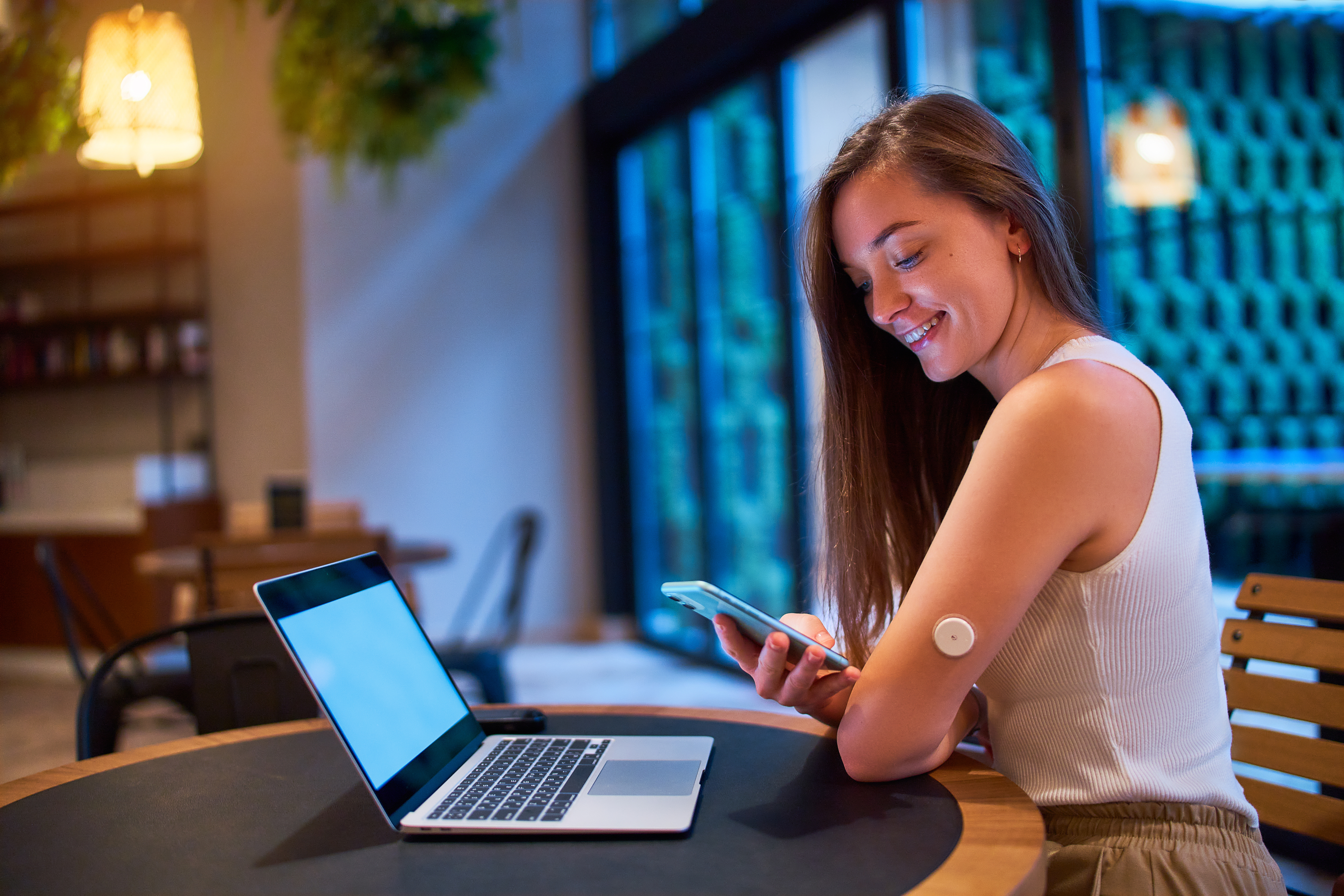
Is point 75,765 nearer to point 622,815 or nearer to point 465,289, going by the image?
point 622,815

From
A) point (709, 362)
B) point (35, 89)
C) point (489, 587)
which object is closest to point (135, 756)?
point (35, 89)

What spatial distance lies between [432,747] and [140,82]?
2.73m

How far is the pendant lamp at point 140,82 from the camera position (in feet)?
9.70

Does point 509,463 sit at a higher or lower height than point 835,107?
lower

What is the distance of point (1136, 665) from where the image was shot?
3.50ft

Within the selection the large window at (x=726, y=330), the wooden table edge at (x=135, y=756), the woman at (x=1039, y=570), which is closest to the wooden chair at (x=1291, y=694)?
the woman at (x=1039, y=570)

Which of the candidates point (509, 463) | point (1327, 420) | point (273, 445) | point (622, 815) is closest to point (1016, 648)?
point (622, 815)

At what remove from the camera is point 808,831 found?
0.93 m

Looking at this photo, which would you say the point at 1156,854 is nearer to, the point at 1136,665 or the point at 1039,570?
the point at 1136,665

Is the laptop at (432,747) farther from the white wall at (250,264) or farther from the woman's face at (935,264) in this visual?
the white wall at (250,264)

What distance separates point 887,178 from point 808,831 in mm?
716

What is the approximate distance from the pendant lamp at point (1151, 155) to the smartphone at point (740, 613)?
243cm

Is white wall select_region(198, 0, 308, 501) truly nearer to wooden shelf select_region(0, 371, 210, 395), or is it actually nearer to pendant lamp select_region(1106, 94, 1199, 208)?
wooden shelf select_region(0, 371, 210, 395)

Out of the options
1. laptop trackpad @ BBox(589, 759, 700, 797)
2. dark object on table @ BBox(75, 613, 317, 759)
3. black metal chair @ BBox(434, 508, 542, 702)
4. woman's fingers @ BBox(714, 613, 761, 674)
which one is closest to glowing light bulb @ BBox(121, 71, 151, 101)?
dark object on table @ BBox(75, 613, 317, 759)
